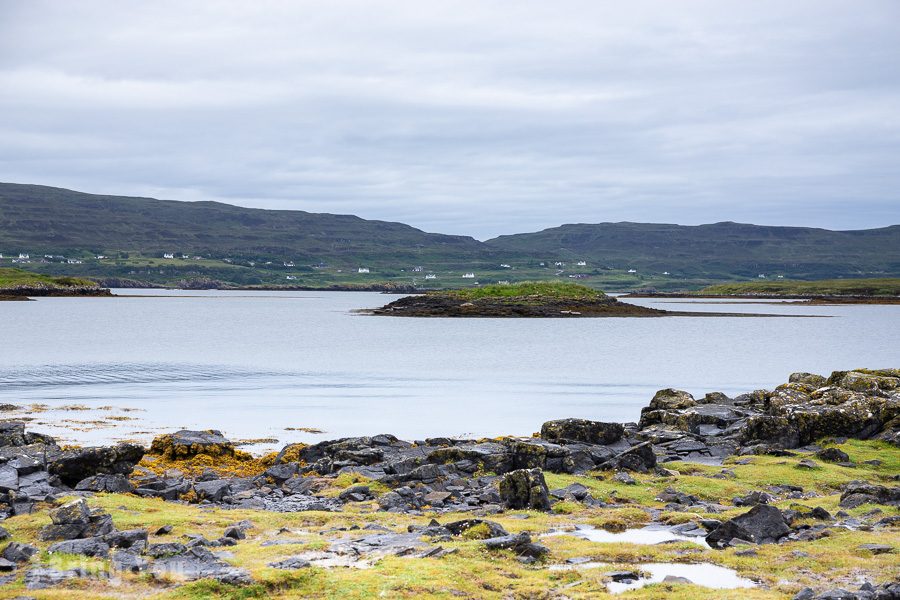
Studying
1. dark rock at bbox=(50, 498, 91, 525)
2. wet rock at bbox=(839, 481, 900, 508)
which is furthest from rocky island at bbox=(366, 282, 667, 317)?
dark rock at bbox=(50, 498, 91, 525)

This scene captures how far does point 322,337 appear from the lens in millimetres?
97000

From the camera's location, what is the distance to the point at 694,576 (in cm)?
1425

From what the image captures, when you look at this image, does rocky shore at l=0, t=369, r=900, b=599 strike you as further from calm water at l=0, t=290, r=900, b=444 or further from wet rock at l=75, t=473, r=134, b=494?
calm water at l=0, t=290, r=900, b=444

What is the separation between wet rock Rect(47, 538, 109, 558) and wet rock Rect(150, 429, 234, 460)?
1100 centimetres

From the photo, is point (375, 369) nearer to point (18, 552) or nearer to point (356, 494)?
point (356, 494)

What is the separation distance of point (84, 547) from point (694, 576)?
34.8ft

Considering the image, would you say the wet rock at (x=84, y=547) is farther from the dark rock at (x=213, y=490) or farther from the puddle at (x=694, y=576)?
the puddle at (x=694, y=576)

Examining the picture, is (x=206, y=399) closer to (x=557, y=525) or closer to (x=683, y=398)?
(x=683, y=398)

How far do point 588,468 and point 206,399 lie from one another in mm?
26610

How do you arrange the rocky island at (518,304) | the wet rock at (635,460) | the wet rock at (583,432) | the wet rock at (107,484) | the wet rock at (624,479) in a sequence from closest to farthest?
the wet rock at (107,484)
the wet rock at (624,479)
the wet rock at (635,460)
the wet rock at (583,432)
the rocky island at (518,304)

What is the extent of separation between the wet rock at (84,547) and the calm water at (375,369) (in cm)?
1640

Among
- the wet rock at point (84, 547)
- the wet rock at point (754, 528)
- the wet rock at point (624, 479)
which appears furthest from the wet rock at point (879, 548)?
the wet rock at point (84, 547)

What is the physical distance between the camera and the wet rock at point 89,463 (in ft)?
72.1

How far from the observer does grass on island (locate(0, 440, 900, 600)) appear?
13258 millimetres
